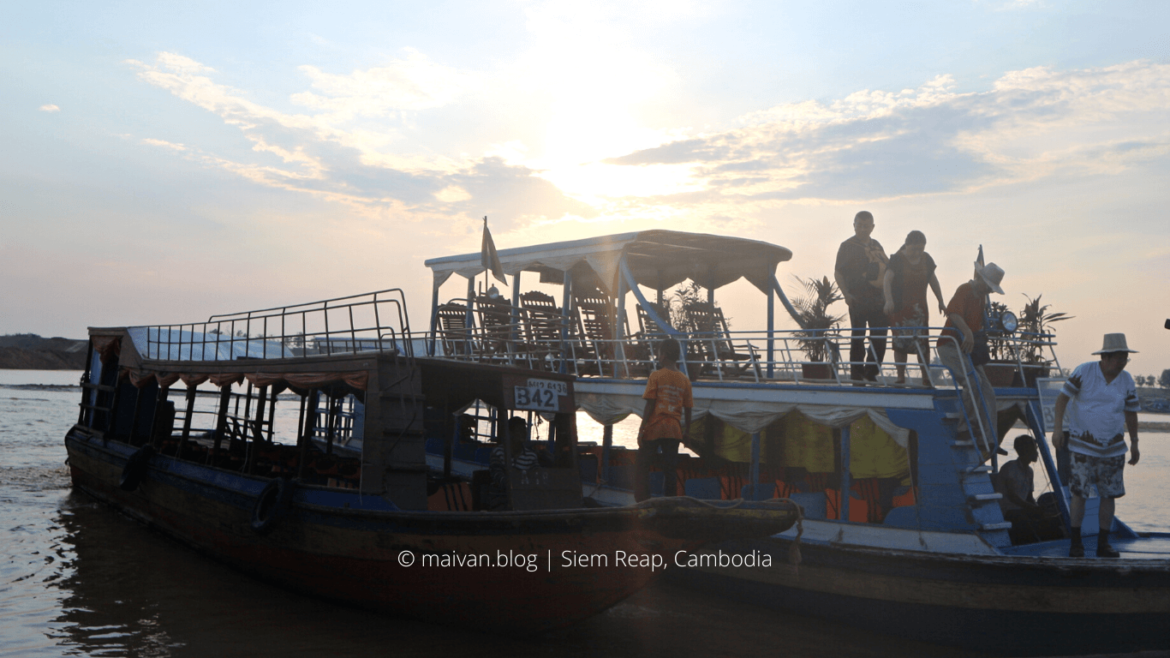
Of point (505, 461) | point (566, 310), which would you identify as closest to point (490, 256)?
point (566, 310)

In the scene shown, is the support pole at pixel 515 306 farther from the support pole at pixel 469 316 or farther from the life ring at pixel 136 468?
the life ring at pixel 136 468

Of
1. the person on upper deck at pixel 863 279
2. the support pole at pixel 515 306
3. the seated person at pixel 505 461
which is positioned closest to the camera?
the seated person at pixel 505 461

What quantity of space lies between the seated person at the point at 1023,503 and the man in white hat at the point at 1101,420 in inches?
59.3

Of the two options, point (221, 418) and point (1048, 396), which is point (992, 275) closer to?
point (1048, 396)

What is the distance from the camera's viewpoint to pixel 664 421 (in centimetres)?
806

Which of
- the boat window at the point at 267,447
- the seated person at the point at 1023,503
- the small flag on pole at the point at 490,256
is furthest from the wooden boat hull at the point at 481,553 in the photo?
the small flag on pole at the point at 490,256

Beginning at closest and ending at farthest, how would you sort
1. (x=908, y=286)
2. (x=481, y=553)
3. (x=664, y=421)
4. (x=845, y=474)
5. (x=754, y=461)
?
(x=481, y=553) → (x=664, y=421) → (x=845, y=474) → (x=908, y=286) → (x=754, y=461)

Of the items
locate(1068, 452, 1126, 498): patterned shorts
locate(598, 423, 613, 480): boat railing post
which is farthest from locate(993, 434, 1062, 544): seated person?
locate(598, 423, 613, 480): boat railing post

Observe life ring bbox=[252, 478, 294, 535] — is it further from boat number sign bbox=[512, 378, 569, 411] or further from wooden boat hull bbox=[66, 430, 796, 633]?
boat number sign bbox=[512, 378, 569, 411]

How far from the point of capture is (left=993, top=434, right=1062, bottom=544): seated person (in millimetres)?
8711

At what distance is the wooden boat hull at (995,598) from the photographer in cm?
696

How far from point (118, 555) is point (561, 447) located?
7155 millimetres

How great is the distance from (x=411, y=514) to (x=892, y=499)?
6.21 meters

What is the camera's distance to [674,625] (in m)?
8.51
